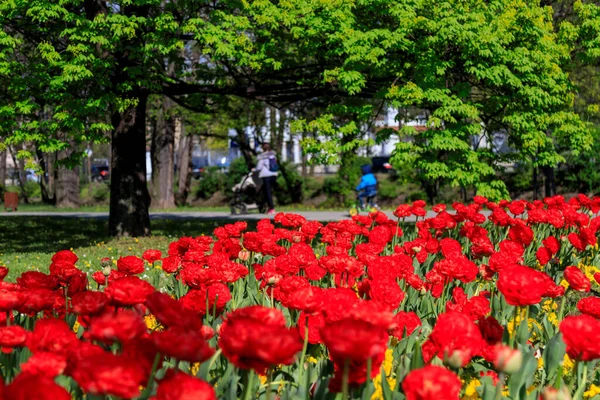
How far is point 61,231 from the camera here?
14.9 metres

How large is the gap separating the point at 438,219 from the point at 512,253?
2.14 m

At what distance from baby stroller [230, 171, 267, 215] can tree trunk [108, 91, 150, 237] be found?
5.86 m

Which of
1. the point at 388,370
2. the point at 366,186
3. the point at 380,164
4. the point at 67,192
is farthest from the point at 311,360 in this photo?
the point at 380,164

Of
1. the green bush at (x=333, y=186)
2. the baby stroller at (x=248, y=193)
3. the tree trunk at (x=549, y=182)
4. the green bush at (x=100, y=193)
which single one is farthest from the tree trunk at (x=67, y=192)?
the tree trunk at (x=549, y=182)

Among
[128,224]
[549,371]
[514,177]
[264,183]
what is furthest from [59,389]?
[514,177]

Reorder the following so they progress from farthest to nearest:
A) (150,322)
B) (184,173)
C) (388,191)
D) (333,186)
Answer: (184,173)
(388,191)
(333,186)
(150,322)

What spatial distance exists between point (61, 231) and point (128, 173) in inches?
133

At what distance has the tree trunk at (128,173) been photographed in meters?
12.4

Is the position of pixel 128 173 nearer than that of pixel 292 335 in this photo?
No

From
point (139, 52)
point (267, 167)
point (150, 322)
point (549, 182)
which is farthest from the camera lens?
point (549, 182)

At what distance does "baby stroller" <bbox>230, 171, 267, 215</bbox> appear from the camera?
18.4 m

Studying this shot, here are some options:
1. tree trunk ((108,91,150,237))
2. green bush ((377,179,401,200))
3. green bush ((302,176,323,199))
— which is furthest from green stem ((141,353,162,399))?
green bush ((302,176,323,199))

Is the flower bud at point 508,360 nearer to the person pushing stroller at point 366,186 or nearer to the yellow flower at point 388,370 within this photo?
the yellow flower at point 388,370

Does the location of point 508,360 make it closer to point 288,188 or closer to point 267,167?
point 267,167
